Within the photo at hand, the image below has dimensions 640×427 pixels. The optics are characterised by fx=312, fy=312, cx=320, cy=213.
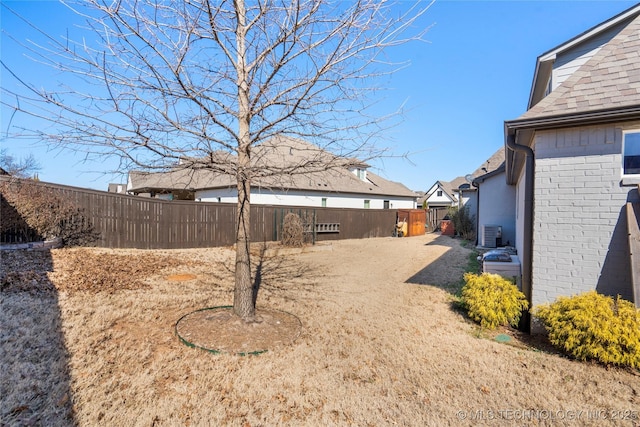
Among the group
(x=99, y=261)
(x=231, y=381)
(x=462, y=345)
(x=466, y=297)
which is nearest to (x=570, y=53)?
(x=466, y=297)

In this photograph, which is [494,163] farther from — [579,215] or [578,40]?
[579,215]

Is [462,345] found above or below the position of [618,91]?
below

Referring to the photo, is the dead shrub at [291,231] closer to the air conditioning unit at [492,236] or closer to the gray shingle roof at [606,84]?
the air conditioning unit at [492,236]

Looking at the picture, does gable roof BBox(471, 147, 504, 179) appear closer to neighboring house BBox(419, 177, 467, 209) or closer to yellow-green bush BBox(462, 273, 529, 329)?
yellow-green bush BBox(462, 273, 529, 329)

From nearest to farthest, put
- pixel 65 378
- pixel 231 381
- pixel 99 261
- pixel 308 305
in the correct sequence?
pixel 65 378, pixel 231 381, pixel 308 305, pixel 99 261

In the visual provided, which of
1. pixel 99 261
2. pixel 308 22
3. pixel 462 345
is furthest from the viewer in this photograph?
pixel 99 261

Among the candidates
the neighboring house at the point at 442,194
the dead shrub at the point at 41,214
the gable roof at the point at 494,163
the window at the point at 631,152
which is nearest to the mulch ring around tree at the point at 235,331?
the window at the point at 631,152

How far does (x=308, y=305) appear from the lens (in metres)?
5.62

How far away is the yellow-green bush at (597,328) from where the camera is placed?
137 inches

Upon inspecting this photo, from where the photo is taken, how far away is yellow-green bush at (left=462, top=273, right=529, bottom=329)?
15.5 feet

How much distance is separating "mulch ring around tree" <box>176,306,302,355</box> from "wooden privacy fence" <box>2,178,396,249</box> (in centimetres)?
645

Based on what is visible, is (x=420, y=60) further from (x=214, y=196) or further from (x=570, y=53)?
(x=214, y=196)

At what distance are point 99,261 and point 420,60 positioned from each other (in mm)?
7881

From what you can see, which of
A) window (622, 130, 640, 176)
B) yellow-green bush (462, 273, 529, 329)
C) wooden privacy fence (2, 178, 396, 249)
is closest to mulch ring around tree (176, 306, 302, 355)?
yellow-green bush (462, 273, 529, 329)
